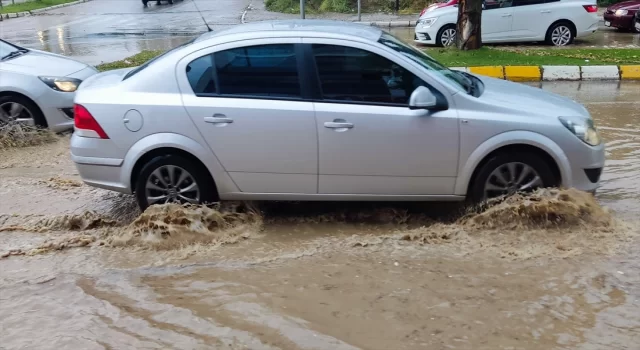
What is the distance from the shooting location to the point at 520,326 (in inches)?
154

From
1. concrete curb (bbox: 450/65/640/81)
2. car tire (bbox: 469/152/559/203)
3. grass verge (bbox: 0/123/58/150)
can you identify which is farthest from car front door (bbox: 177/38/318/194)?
concrete curb (bbox: 450/65/640/81)

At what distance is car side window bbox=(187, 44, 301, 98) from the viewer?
521cm

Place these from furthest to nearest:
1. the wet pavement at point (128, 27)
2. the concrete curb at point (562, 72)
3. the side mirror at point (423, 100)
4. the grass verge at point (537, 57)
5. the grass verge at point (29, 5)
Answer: the grass verge at point (29, 5), the wet pavement at point (128, 27), the grass verge at point (537, 57), the concrete curb at point (562, 72), the side mirror at point (423, 100)

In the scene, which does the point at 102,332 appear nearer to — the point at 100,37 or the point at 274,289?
the point at 274,289

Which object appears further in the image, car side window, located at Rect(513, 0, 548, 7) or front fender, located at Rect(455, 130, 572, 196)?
car side window, located at Rect(513, 0, 548, 7)

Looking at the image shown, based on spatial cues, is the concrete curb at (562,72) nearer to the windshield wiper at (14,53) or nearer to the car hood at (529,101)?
the car hood at (529,101)

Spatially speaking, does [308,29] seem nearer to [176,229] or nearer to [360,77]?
[360,77]

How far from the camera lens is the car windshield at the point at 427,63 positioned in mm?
5348

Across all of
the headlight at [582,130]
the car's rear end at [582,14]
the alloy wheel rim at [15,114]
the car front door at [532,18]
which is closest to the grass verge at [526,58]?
the car front door at [532,18]

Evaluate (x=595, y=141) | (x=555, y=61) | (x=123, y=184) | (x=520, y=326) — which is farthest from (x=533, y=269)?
(x=555, y=61)

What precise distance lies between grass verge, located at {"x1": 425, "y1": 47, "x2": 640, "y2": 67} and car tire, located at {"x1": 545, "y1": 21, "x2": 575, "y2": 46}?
5.01ft

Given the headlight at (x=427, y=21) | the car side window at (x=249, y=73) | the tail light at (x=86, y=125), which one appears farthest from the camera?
the headlight at (x=427, y=21)

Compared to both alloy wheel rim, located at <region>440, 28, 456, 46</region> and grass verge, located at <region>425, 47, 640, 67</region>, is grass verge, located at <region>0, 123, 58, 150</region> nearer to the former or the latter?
grass verge, located at <region>425, 47, 640, 67</region>

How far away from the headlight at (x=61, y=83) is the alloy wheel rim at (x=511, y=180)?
559cm
